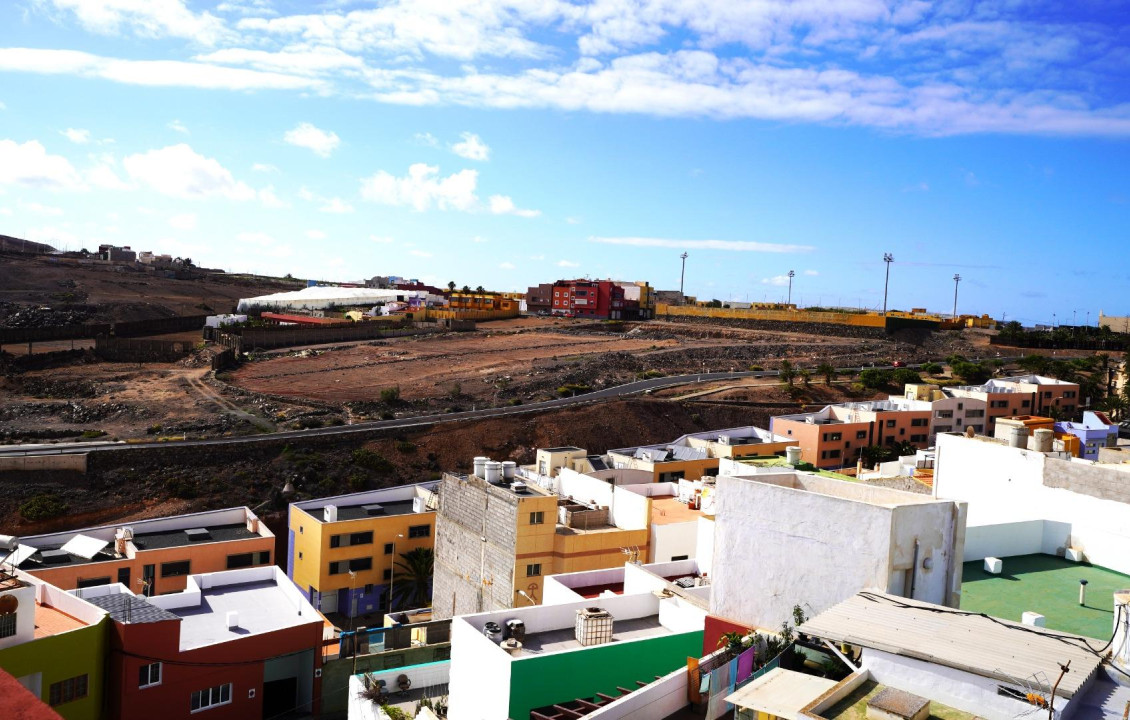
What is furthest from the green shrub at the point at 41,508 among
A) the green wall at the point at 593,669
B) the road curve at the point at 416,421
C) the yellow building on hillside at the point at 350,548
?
the green wall at the point at 593,669

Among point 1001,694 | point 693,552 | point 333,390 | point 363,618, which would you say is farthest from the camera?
point 333,390

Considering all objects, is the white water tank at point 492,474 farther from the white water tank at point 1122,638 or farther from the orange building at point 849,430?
the orange building at point 849,430

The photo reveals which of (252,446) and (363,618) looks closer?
(363,618)

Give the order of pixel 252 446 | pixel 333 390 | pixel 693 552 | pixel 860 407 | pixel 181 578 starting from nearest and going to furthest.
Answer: pixel 693 552
pixel 181 578
pixel 252 446
pixel 860 407
pixel 333 390

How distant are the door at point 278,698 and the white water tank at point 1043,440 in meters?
16.3

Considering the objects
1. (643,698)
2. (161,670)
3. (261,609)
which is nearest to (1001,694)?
(643,698)

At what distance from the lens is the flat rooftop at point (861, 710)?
7.93m

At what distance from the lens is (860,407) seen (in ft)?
159

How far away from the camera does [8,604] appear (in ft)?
47.3

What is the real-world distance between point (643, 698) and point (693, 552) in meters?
14.6

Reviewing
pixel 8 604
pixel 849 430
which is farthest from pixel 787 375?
pixel 8 604

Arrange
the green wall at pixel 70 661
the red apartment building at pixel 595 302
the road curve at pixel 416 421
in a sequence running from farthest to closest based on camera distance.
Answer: the red apartment building at pixel 595 302 → the road curve at pixel 416 421 → the green wall at pixel 70 661

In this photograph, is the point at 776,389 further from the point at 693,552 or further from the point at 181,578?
the point at 181,578

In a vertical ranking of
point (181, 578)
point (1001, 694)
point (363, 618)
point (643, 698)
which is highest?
point (1001, 694)
